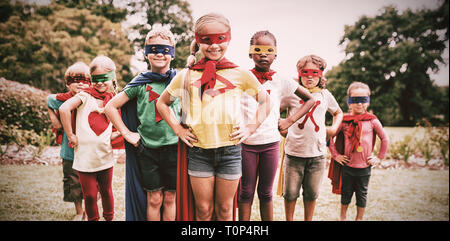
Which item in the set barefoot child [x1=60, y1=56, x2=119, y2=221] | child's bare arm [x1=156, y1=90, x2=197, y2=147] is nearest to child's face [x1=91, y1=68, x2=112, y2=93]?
barefoot child [x1=60, y1=56, x2=119, y2=221]

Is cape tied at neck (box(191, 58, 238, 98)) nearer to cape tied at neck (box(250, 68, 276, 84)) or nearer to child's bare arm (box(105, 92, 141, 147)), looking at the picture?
cape tied at neck (box(250, 68, 276, 84))

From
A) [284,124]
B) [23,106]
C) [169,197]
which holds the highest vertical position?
[284,124]

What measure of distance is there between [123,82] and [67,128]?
64.3 inches

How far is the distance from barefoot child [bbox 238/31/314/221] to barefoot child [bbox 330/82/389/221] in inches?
42.1

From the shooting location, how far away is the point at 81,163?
8.61ft

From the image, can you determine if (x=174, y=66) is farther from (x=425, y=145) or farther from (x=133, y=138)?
(x=425, y=145)

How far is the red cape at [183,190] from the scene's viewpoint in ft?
7.18

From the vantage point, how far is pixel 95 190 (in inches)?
106

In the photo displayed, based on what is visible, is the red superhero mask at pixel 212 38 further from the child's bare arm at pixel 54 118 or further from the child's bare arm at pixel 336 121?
the child's bare arm at pixel 54 118

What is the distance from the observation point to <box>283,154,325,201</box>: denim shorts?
278cm

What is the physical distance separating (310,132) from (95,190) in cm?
245

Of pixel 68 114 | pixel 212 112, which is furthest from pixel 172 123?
pixel 68 114

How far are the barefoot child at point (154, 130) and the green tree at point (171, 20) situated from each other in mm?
1053

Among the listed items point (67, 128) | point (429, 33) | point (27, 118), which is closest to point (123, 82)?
point (67, 128)
